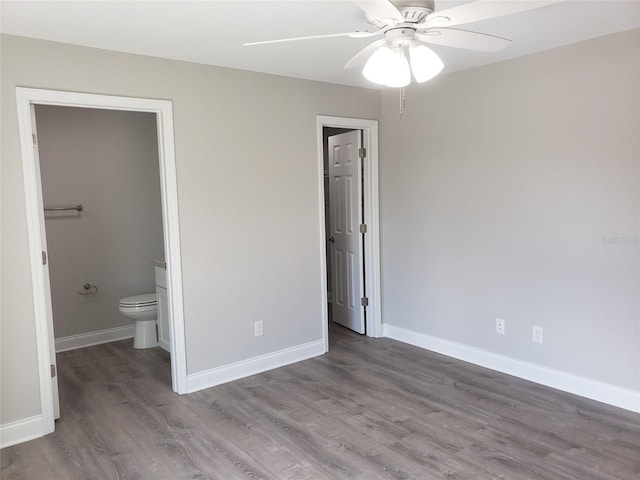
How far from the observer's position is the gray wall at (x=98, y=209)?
4.43 metres

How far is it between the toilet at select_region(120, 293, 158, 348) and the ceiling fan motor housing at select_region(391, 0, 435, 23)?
137 inches

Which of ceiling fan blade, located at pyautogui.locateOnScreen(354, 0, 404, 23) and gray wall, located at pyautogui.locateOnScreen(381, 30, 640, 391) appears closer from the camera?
ceiling fan blade, located at pyautogui.locateOnScreen(354, 0, 404, 23)

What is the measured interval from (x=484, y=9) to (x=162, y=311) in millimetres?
3577

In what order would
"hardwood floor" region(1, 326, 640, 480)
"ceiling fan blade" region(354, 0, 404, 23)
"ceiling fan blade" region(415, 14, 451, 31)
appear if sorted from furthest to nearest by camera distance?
"hardwood floor" region(1, 326, 640, 480), "ceiling fan blade" region(415, 14, 451, 31), "ceiling fan blade" region(354, 0, 404, 23)

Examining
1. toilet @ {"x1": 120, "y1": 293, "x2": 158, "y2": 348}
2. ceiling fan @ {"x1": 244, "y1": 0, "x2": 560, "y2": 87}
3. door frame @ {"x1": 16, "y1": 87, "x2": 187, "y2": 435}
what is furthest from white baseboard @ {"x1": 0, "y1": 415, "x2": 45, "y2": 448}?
ceiling fan @ {"x1": 244, "y1": 0, "x2": 560, "y2": 87}

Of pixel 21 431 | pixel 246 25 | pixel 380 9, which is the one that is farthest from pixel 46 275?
pixel 380 9

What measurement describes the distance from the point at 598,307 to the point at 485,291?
841mm

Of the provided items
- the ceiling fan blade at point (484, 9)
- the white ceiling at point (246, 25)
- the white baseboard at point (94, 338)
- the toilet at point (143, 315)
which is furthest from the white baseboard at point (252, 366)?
the ceiling fan blade at point (484, 9)

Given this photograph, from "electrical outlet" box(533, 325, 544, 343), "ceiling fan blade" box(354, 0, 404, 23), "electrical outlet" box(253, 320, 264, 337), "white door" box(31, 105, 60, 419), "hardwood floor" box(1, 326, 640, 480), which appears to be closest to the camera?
"ceiling fan blade" box(354, 0, 404, 23)

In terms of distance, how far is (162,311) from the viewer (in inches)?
169

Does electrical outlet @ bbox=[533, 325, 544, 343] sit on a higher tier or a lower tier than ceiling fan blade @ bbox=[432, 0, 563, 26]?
lower

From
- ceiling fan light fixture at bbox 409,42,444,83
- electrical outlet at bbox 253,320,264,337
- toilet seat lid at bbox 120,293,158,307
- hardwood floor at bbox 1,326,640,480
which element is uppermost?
ceiling fan light fixture at bbox 409,42,444,83

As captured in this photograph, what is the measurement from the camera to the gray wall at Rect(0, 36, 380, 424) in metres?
2.80

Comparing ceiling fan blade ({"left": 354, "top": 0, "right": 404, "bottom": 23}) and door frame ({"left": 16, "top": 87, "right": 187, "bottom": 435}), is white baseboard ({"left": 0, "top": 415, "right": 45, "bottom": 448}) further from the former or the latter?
ceiling fan blade ({"left": 354, "top": 0, "right": 404, "bottom": 23})
